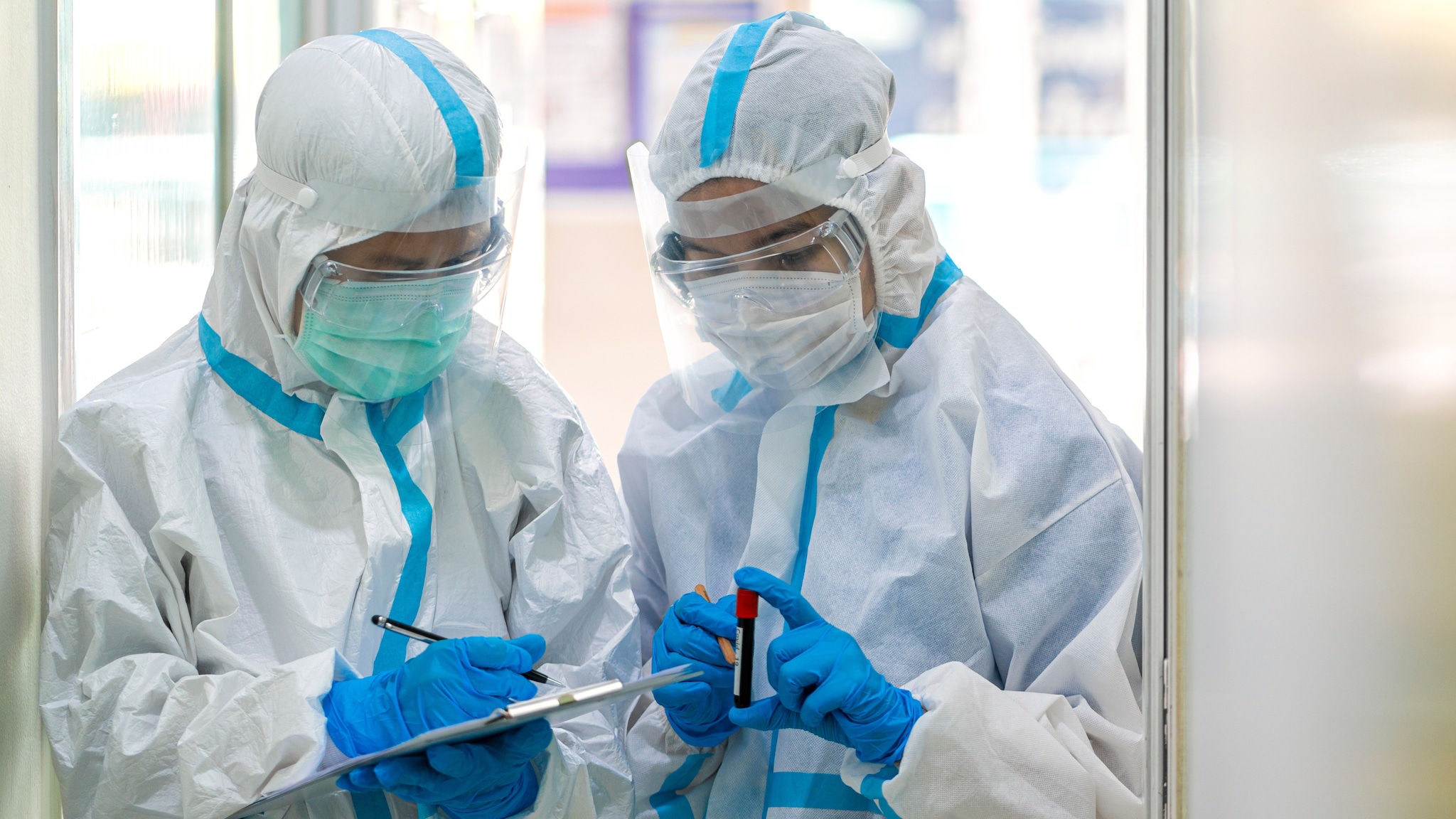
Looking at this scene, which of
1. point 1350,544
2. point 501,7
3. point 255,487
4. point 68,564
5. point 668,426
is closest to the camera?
point 1350,544

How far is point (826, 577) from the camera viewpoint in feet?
Result: 4.20

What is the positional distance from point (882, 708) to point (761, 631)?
0.23 metres

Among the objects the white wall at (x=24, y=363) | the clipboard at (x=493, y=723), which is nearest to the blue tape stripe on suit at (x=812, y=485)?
the clipboard at (x=493, y=723)

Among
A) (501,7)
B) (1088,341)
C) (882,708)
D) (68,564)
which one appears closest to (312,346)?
(68,564)

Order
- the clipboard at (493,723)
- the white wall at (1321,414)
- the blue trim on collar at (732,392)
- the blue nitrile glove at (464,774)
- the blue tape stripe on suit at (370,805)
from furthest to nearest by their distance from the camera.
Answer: the blue trim on collar at (732,392)
the blue tape stripe on suit at (370,805)
the blue nitrile glove at (464,774)
the clipboard at (493,723)
the white wall at (1321,414)

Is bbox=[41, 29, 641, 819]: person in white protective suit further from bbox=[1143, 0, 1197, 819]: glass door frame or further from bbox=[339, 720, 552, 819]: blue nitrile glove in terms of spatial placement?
bbox=[1143, 0, 1197, 819]: glass door frame

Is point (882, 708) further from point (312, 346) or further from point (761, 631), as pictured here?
point (312, 346)

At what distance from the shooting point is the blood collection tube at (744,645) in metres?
1.12

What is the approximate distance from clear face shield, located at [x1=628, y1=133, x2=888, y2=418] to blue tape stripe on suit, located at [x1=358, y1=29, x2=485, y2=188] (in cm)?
24

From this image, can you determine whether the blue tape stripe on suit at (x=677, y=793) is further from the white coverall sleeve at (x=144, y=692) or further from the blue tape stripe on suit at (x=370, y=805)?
the white coverall sleeve at (x=144, y=692)

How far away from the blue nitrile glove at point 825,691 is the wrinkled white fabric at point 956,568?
0.10 ft

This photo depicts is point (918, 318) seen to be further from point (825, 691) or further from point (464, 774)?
point (464, 774)

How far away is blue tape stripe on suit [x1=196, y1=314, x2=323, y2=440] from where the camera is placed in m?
1.23

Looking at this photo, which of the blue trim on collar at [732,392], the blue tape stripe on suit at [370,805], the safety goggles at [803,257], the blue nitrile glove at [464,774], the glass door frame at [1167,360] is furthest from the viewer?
the blue trim on collar at [732,392]
